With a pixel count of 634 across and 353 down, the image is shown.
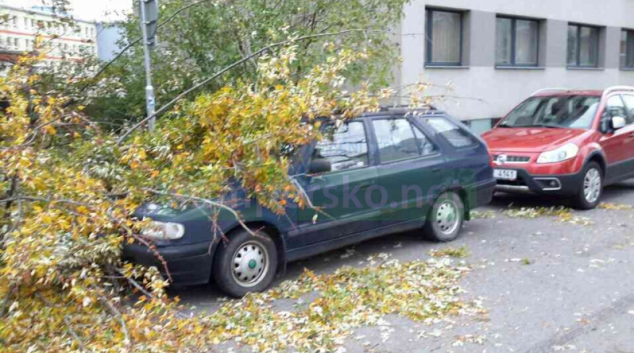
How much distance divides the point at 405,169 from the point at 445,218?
0.99 meters

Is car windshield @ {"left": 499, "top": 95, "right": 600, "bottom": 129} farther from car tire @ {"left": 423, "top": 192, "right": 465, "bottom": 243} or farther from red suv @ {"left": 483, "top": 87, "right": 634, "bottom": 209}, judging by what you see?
car tire @ {"left": 423, "top": 192, "right": 465, "bottom": 243}

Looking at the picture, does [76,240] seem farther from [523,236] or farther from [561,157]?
[561,157]

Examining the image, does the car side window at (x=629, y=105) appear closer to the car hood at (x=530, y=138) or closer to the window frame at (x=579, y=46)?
the car hood at (x=530, y=138)

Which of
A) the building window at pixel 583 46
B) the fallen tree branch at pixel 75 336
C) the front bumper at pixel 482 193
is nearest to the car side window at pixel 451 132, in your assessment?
the front bumper at pixel 482 193

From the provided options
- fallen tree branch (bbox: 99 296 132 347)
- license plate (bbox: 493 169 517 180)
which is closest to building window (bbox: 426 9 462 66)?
license plate (bbox: 493 169 517 180)

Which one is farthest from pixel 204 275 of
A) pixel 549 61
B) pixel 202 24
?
pixel 549 61

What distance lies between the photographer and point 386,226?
22.7 feet

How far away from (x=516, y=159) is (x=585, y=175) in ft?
3.21

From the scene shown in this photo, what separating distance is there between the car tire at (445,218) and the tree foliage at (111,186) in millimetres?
2005

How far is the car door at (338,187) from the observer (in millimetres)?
6152

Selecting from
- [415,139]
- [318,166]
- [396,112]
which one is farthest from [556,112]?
[318,166]

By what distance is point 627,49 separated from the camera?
70.3 ft

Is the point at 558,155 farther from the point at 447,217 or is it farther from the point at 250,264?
the point at 250,264

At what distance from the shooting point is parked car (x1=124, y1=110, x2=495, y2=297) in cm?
541
